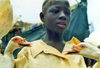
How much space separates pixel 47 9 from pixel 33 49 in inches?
10.5

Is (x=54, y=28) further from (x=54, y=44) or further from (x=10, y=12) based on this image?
(x=10, y=12)

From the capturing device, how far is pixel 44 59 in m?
1.47

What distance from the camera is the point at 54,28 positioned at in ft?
5.06

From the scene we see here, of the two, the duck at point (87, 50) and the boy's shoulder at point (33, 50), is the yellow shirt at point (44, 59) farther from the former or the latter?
the duck at point (87, 50)

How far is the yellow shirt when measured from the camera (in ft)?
4.77

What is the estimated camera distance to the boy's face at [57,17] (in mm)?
1514

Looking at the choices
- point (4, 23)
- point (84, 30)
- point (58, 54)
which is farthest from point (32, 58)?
point (84, 30)

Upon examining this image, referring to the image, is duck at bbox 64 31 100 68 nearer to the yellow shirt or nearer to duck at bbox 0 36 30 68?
the yellow shirt

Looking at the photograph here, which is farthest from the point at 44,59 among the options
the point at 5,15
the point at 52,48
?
the point at 5,15

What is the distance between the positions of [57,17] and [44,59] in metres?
0.26

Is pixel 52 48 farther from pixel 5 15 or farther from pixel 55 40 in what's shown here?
pixel 5 15

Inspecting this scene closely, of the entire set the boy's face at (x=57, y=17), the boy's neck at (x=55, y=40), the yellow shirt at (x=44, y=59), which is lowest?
the yellow shirt at (x=44, y=59)

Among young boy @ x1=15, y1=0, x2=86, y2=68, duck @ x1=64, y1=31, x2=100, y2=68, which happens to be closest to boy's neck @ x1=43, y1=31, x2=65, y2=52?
young boy @ x1=15, y1=0, x2=86, y2=68

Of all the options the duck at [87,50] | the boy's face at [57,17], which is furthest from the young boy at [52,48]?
the duck at [87,50]
